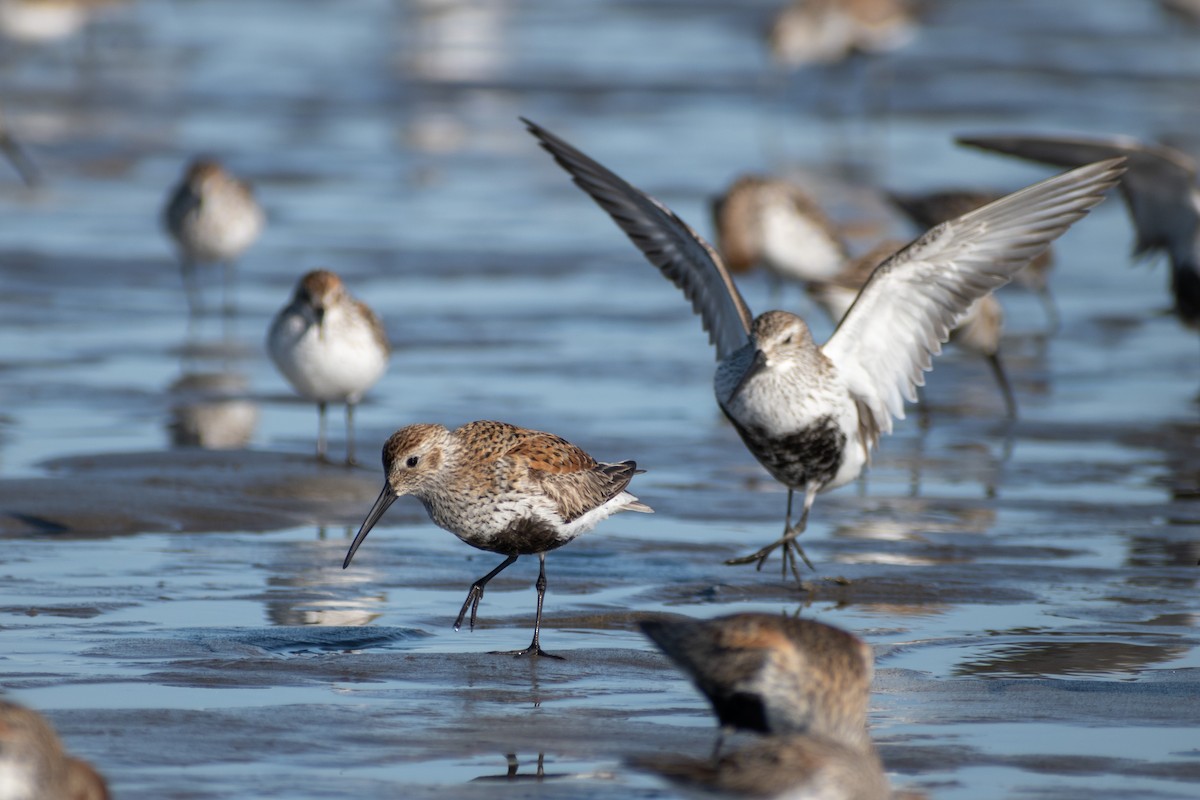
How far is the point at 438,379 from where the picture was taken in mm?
12625

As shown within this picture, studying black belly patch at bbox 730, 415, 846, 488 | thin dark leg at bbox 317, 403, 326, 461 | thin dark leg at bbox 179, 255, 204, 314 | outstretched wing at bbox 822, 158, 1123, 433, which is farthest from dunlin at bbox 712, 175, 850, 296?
black belly patch at bbox 730, 415, 846, 488

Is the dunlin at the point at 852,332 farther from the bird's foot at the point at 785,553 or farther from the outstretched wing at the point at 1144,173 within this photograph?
the outstretched wing at the point at 1144,173

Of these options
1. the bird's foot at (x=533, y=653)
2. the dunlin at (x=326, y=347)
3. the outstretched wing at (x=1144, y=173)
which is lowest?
the bird's foot at (x=533, y=653)

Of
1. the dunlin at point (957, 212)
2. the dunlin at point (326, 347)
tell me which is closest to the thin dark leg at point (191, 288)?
the dunlin at point (326, 347)

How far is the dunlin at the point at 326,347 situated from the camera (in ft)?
35.0

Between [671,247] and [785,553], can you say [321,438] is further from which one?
[785,553]

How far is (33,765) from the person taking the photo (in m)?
4.72

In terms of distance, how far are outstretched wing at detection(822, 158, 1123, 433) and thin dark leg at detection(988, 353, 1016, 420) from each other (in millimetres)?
3099

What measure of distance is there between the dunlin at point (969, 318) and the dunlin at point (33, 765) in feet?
25.2

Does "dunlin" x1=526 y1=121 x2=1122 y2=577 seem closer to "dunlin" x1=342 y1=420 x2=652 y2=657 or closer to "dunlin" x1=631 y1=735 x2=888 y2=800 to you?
"dunlin" x1=342 y1=420 x2=652 y2=657

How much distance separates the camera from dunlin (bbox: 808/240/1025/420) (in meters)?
12.0

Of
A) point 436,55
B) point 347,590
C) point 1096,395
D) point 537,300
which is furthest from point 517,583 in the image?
point 436,55

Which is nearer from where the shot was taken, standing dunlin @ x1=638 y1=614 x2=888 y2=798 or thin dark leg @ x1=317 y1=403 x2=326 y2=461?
standing dunlin @ x1=638 y1=614 x2=888 y2=798

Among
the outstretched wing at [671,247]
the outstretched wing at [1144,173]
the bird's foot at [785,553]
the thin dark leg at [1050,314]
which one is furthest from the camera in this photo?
the thin dark leg at [1050,314]
